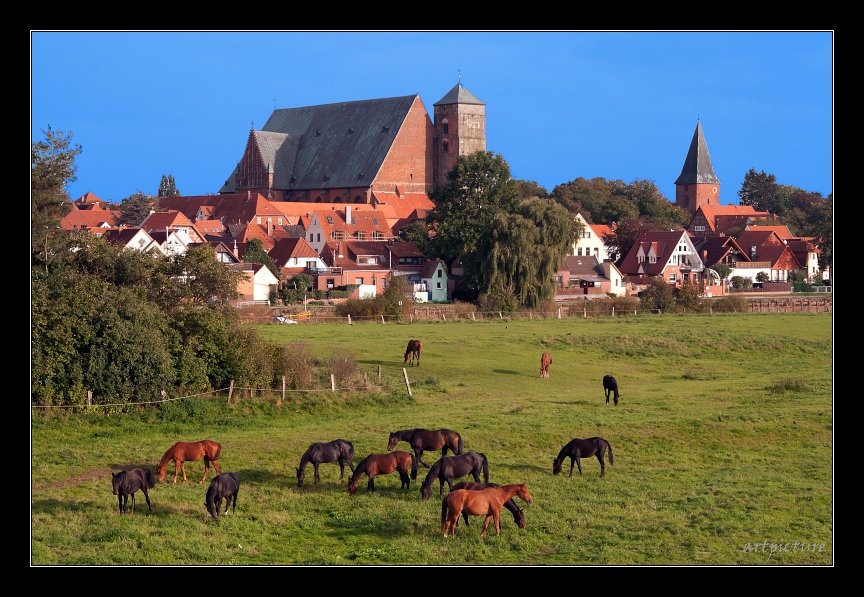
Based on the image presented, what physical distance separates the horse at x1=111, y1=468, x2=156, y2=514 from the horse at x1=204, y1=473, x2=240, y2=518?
1.08m

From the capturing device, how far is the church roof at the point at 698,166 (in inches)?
6156

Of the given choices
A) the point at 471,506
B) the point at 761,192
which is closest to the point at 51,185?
the point at 471,506

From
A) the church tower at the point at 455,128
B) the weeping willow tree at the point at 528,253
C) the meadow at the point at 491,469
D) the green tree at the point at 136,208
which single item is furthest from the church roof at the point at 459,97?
the meadow at the point at 491,469

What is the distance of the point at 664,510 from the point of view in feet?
61.1

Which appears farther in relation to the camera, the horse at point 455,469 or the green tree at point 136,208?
the green tree at point 136,208

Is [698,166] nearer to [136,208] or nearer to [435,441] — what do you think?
[136,208]

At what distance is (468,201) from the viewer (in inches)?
3206

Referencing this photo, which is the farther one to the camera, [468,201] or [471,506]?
[468,201]

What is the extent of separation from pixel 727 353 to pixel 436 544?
30579mm

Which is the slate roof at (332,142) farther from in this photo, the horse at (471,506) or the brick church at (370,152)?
the horse at (471,506)

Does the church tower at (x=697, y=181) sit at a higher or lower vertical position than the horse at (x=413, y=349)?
higher

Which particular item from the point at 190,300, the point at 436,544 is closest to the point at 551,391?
the point at 190,300

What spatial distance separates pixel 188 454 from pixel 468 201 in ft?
202

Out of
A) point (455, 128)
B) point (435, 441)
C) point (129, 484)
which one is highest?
point (455, 128)
